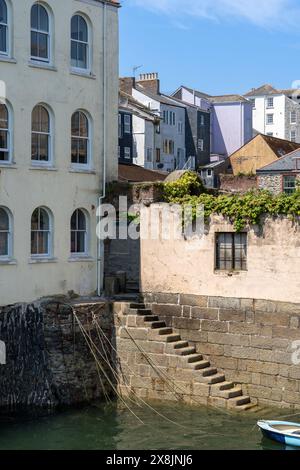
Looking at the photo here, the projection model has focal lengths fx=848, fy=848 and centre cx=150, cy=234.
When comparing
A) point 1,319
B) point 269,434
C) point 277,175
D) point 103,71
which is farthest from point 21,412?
point 277,175

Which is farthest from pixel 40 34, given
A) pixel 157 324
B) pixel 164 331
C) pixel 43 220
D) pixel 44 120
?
pixel 164 331

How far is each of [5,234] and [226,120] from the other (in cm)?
5960

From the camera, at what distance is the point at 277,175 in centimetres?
5275

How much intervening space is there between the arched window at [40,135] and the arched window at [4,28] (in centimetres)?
192

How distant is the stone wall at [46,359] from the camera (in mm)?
22578

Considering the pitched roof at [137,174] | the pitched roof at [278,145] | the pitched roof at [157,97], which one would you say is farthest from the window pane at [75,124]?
the pitched roof at [157,97]

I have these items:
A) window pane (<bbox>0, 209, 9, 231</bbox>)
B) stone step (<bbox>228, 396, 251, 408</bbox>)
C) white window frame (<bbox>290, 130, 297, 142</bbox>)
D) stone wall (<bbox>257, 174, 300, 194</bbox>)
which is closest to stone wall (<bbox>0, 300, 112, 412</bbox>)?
window pane (<bbox>0, 209, 9, 231</bbox>)

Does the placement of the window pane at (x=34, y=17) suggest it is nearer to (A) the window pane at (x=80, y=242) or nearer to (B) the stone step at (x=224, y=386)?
(A) the window pane at (x=80, y=242)

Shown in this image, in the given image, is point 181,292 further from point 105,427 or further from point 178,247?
point 105,427

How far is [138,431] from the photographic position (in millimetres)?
20516

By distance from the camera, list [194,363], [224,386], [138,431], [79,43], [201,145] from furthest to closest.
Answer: [201,145], [79,43], [194,363], [224,386], [138,431]

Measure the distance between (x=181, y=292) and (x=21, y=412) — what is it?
5647 millimetres

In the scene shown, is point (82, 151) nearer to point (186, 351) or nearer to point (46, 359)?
point (46, 359)

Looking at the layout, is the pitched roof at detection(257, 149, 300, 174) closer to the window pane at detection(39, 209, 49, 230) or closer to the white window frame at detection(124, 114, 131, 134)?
the white window frame at detection(124, 114, 131, 134)
